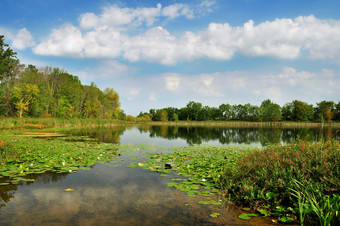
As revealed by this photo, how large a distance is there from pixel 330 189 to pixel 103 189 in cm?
672

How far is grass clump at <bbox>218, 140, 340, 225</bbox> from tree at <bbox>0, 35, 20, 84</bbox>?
5617cm

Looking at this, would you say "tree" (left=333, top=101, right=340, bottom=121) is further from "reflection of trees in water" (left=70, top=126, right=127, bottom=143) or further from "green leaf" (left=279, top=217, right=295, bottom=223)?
"green leaf" (left=279, top=217, right=295, bottom=223)

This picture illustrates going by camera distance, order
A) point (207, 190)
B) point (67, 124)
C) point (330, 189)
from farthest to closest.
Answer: point (67, 124) → point (207, 190) → point (330, 189)

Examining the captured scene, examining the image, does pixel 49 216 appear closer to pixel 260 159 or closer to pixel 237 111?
pixel 260 159

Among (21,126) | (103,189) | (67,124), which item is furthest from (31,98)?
(103,189)

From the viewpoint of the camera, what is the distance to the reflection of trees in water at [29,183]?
5.78 meters

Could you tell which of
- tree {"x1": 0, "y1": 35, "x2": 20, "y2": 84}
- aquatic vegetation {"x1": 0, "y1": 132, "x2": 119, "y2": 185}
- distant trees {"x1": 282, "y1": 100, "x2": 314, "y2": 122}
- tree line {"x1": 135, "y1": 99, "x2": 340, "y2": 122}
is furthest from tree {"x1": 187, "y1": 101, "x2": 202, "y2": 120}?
aquatic vegetation {"x1": 0, "y1": 132, "x2": 119, "y2": 185}

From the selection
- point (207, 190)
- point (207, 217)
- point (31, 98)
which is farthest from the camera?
point (31, 98)

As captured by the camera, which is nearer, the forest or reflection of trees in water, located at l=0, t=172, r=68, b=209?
reflection of trees in water, located at l=0, t=172, r=68, b=209

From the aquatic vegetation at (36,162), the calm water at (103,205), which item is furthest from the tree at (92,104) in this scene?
the calm water at (103,205)

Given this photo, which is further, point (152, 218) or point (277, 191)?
point (277, 191)

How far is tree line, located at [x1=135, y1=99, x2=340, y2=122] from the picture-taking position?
110588 millimetres

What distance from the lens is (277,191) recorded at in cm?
545

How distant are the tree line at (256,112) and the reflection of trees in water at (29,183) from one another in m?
→ 96.3
